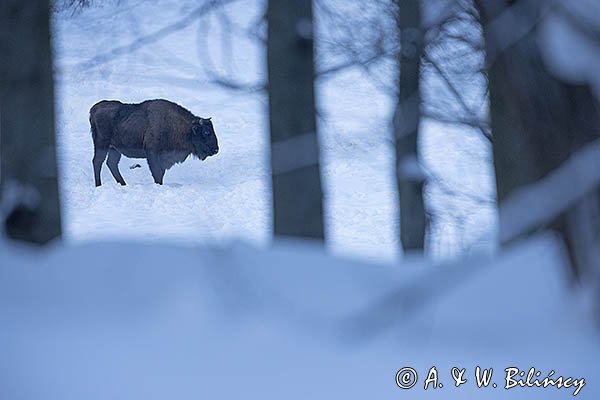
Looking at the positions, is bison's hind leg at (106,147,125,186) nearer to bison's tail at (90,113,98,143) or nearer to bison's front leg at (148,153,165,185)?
bison's tail at (90,113,98,143)

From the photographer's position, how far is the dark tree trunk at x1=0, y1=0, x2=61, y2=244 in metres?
3.57

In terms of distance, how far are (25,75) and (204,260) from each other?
1.63 meters

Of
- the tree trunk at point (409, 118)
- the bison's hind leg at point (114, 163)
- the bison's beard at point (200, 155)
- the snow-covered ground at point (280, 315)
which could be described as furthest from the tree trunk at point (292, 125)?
the bison's hind leg at point (114, 163)

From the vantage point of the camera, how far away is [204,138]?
1224cm

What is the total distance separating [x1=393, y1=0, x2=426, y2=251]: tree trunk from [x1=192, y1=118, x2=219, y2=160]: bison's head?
6250 mm

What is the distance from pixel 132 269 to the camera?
262cm

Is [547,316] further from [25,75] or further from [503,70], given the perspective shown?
[25,75]

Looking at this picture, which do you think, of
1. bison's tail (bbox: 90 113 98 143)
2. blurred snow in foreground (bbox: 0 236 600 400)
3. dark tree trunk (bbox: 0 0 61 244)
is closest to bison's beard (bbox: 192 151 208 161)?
bison's tail (bbox: 90 113 98 143)

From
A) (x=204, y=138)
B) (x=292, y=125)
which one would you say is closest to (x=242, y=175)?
(x=204, y=138)

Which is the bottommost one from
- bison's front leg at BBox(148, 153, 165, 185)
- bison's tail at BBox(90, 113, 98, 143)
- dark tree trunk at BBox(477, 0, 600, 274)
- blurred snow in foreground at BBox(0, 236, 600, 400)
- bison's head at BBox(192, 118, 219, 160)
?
blurred snow in foreground at BBox(0, 236, 600, 400)

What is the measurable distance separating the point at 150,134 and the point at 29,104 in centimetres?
940

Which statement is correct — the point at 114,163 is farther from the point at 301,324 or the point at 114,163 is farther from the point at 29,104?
the point at 301,324

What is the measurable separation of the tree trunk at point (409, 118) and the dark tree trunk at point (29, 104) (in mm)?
2994

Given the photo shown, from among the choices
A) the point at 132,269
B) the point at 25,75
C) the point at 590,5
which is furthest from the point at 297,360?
the point at 25,75
